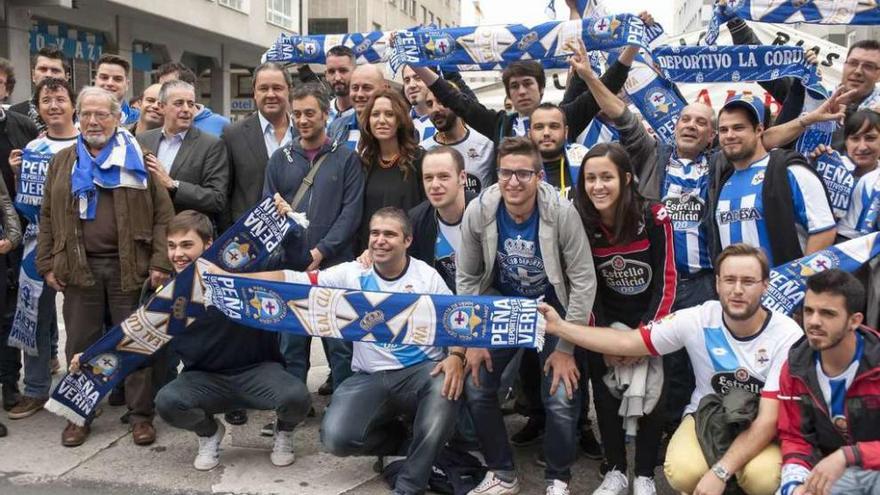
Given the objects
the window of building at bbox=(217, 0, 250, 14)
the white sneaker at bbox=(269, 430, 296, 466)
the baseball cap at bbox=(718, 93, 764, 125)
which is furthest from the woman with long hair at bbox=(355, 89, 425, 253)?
the window of building at bbox=(217, 0, 250, 14)

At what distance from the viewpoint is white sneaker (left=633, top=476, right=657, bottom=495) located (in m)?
4.09

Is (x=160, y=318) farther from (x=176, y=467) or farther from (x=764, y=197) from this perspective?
(x=764, y=197)

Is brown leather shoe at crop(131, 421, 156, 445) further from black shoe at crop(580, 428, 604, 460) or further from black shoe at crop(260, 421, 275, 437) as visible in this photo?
black shoe at crop(580, 428, 604, 460)

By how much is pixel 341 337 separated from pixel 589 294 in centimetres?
129

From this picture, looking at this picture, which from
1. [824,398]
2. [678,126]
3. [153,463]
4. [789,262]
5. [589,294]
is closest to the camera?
[824,398]

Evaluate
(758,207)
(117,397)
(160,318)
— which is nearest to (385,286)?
(160,318)

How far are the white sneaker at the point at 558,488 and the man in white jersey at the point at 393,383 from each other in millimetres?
581

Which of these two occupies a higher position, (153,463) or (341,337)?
(341,337)

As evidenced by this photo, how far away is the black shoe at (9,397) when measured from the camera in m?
5.41

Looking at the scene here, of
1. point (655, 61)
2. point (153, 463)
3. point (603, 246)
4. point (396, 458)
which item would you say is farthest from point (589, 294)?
point (655, 61)

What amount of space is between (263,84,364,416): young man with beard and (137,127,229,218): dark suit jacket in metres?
0.42

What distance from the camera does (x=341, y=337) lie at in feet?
14.1

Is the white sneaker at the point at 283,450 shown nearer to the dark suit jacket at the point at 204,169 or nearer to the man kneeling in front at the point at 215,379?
the man kneeling in front at the point at 215,379

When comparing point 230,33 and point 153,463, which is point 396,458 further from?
point 230,33
